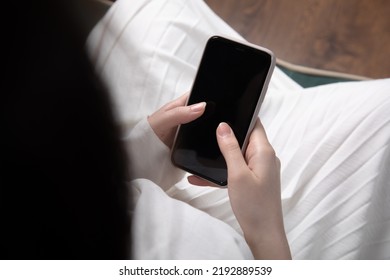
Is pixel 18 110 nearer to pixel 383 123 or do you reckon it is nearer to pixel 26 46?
pixel 26 46

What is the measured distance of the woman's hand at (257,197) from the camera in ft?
1.54

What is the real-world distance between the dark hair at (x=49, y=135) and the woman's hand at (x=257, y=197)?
0.74 feet

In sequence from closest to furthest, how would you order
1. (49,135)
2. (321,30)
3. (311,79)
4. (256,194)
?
(49,135) → (256,194) → (311,79) → (321,30)

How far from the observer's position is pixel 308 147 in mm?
572

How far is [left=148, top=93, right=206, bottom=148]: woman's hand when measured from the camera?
513 millimetres

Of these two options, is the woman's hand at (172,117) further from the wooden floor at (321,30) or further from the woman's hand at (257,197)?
the wooden floor at (321,30)

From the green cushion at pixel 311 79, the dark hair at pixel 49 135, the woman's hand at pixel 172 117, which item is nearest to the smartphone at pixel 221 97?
the woman's hand at pixel 172 117

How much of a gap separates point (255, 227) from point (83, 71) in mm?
310

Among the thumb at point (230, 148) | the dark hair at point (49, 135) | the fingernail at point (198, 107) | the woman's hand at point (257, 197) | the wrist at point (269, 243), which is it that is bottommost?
the wrist at point (269, 243)

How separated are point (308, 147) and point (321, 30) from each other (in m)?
0.51

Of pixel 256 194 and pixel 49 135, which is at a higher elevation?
pixel 49 135

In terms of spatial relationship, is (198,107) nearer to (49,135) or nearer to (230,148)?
Result: (230,148)

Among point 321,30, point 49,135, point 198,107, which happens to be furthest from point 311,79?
point 49,135
